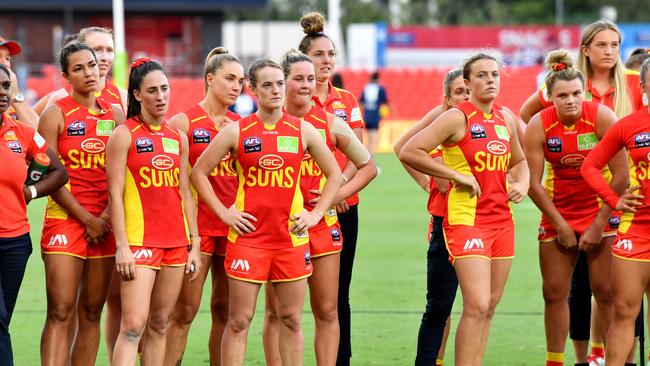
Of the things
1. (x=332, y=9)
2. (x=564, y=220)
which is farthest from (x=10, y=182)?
(x=332, y=9)

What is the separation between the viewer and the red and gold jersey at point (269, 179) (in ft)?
21.2

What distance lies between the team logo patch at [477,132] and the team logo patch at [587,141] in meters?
0.79

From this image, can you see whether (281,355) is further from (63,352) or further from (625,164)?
(625,164)

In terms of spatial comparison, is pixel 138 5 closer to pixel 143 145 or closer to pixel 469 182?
pixel 143 145

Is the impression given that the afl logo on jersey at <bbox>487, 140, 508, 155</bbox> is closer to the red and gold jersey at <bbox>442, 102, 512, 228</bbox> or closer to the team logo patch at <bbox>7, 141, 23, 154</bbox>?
the red and gold jersey at <bbox>442, 102, 512, 228</bbox>

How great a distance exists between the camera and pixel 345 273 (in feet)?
24.2

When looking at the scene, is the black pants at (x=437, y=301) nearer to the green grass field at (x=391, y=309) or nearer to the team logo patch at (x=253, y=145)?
the green grass field at (x=391, y=309)

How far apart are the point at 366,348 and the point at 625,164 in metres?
2.59

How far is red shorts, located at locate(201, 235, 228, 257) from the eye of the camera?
23.2ft

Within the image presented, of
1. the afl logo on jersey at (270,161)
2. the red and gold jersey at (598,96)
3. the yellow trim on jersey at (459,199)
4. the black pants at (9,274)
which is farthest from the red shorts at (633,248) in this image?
the black pants at (9,274)

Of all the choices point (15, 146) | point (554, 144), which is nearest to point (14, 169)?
point (15, 146)

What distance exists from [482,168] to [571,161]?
0.77 m

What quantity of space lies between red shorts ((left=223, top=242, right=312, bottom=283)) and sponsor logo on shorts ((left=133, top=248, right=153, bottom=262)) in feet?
1.47

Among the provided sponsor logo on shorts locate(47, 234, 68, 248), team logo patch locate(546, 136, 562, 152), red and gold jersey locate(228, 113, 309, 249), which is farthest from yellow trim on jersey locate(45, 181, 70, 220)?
team logo patch locate(546, 136, 562, 152)
